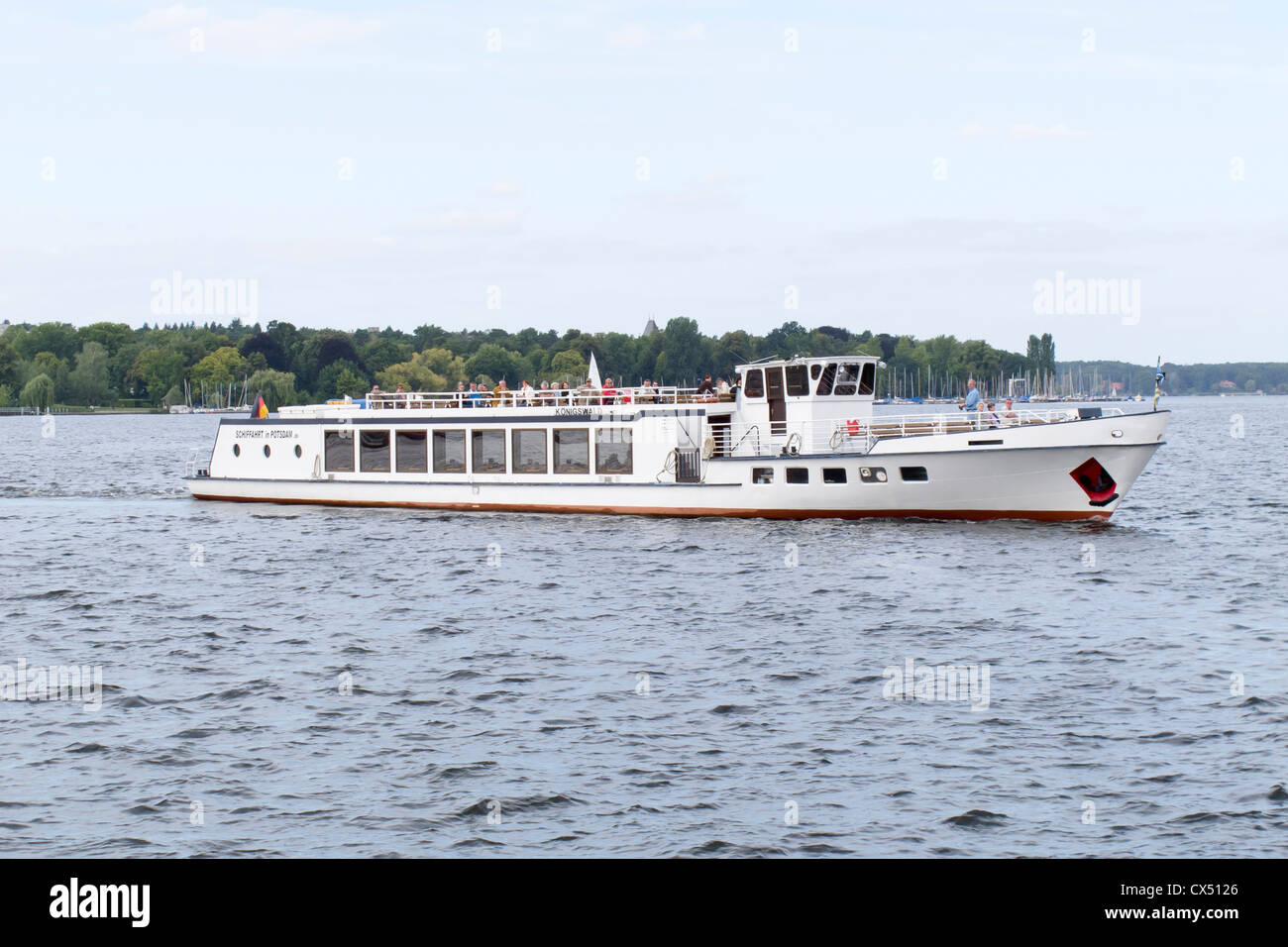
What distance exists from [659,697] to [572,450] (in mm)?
28296

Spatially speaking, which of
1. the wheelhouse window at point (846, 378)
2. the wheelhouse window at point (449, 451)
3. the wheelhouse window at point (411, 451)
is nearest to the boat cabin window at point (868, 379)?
the wheelhouse window at point (846, 378)

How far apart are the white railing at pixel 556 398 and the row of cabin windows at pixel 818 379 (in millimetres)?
1832

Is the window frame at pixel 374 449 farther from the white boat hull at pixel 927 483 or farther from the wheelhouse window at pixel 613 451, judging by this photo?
the wheelhouse window at pixel 613 451

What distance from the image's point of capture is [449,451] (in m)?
51.9

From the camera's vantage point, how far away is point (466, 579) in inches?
1389

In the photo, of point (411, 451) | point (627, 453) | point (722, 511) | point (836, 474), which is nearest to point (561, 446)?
point (627, 453)

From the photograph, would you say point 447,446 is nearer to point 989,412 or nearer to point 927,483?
point 927,483

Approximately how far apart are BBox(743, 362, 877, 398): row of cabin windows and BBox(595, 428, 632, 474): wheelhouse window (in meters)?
5.20

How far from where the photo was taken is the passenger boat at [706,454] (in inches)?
1640

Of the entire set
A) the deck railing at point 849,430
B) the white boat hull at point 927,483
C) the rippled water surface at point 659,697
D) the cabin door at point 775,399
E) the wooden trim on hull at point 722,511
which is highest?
the cabin door at point 775,399

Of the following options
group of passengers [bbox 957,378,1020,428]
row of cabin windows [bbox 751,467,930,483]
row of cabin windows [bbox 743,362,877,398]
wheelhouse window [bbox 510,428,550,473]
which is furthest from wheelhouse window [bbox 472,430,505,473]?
group of passengers [bbox 957,378,1020,428]
